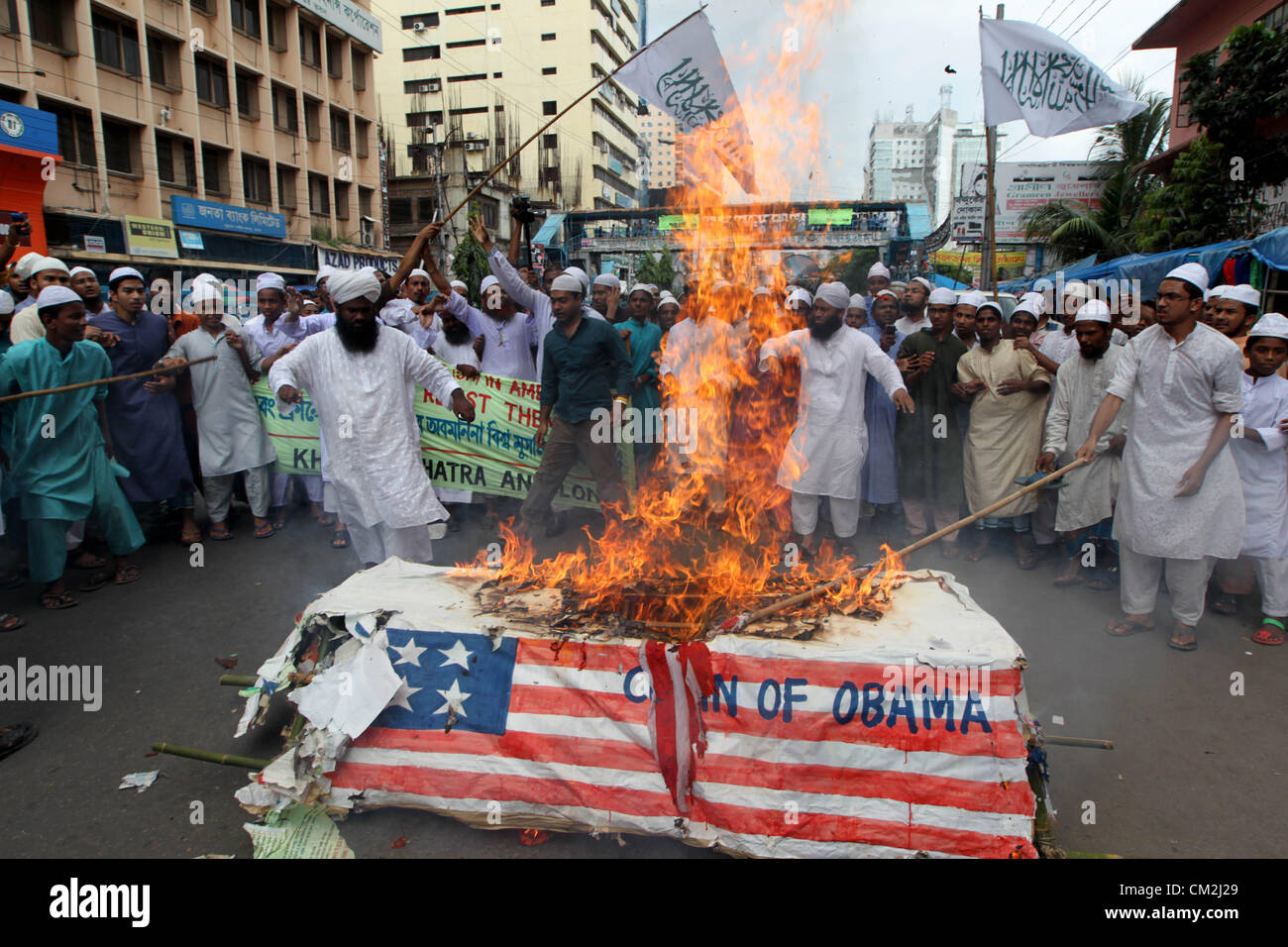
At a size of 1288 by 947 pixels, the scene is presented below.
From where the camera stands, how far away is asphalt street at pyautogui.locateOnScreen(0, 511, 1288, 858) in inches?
119

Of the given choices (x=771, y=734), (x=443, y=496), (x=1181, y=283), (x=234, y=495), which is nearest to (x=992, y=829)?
(x=771, y=734)

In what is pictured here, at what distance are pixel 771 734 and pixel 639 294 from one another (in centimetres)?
552

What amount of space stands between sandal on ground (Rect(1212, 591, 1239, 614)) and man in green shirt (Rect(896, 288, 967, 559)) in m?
1.82

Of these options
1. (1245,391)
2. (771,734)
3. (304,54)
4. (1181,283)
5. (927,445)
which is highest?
(304,54)

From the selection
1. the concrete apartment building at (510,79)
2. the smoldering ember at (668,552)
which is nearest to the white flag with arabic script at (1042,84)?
the smoldering ember at (668,552)

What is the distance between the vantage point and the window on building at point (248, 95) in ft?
98.2

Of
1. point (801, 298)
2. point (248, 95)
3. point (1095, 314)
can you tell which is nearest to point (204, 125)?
point (248, 95)

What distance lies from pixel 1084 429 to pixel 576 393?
3.85 m

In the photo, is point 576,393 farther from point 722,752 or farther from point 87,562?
point 87,562

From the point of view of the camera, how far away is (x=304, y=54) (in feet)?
110

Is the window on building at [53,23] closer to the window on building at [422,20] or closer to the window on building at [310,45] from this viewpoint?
the window on building at [310,45]

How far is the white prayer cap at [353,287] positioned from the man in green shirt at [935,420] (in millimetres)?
4237
